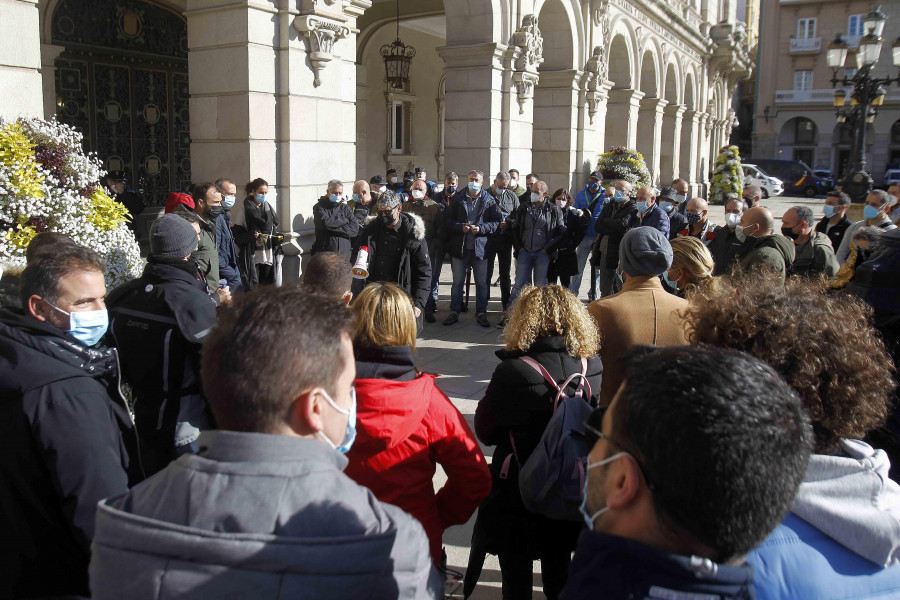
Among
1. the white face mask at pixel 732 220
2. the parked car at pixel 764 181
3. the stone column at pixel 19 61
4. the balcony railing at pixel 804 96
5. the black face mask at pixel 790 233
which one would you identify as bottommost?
the black face mask at pixel 790 233

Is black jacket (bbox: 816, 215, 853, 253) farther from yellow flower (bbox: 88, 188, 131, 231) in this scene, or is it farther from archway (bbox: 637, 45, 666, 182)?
archway (bbox: 637, 45, 666, 182)

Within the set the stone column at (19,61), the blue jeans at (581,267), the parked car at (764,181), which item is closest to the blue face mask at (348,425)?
the stone column at (19,61)

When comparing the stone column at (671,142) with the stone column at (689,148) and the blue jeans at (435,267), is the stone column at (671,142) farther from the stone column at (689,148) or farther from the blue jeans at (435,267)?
the blue jeans at (435,267)

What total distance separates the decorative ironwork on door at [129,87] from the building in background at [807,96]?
49.1 meters

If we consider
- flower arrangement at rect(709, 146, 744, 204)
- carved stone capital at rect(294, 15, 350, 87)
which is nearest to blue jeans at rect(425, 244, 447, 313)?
carved stone capital at rect(294, 15, 350, 87)

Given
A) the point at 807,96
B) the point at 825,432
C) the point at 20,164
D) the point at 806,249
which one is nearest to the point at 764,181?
the point at 807,96

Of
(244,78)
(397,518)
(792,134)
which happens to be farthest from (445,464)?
(792,134)

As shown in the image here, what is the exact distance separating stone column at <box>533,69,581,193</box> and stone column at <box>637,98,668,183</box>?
25.3 ft

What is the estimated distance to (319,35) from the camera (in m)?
8.66

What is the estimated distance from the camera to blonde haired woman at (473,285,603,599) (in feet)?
9.42

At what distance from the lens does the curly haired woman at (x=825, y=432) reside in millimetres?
1511

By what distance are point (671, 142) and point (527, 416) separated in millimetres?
25711

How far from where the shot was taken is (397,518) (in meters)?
1.51

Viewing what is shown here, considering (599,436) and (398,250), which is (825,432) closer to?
(599,436)
